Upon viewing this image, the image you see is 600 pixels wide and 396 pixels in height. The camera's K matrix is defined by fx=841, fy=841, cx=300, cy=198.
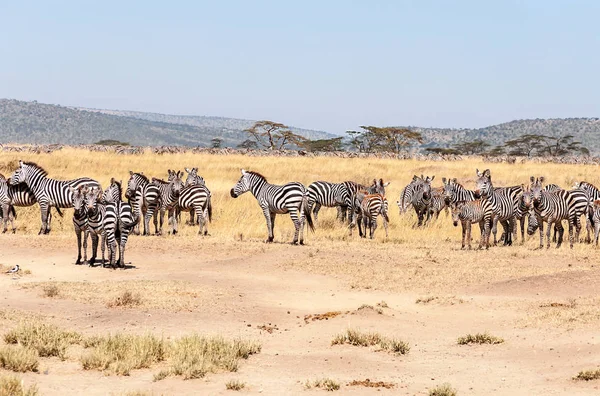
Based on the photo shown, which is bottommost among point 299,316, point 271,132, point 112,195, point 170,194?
point 299,316

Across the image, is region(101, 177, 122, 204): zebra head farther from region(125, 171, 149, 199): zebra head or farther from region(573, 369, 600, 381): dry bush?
region(573, 369, 600, 381): dry bush

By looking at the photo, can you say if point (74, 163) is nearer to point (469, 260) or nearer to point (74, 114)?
point (469, 260)

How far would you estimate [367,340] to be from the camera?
10805 millimetres

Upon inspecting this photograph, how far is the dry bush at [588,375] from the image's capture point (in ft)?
29.1

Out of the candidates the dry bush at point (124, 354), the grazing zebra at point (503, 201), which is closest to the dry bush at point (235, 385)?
the dry bush at point (124, 354)

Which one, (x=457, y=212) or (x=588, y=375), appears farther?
(x=457, y=212)

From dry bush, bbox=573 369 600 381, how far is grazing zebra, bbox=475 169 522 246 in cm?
1166

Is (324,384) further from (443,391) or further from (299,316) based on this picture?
(299,316)

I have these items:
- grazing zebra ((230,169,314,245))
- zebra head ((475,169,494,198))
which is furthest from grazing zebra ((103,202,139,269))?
zebra head ((475,169,494,198))

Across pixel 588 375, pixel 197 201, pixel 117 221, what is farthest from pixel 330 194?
pixel 588 375

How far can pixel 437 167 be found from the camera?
4122 centimetres

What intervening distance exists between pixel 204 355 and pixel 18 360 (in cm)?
202

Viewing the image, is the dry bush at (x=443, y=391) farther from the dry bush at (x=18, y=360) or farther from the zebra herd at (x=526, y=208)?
the zebra herd at (x=526, y=208)

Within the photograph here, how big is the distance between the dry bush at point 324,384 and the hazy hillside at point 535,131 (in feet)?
360
